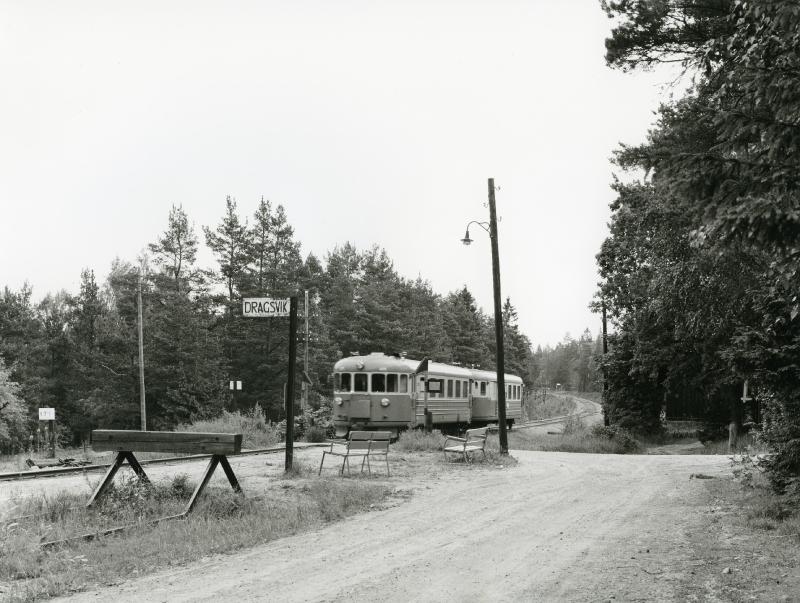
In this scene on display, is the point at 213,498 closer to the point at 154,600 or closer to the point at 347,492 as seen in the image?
the point at 347,492

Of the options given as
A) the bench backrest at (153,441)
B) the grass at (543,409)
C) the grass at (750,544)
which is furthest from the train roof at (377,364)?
the grass at (543,409)

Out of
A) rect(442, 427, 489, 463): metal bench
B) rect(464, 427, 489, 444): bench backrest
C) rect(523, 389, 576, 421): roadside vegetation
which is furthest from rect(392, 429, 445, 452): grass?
rect(523, 389, 576, 421): roadside vegetation

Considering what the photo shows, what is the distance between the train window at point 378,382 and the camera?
2481 centimetres

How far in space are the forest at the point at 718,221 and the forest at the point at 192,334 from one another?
10896mm

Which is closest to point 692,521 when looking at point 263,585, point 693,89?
point 263,585

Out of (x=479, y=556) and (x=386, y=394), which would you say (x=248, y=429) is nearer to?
(x=386, y=394)

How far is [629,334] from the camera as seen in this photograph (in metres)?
30.1

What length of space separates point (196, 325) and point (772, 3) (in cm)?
4321

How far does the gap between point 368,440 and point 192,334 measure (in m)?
33.4

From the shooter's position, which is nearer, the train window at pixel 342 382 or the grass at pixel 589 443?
the grass at pixel 589 443

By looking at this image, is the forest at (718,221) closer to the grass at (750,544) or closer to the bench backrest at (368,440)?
the grass at (750,544)

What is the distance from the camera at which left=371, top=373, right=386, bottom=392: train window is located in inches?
977

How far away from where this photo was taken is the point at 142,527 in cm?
828

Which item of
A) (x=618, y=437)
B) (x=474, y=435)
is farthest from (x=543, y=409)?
(x=474, y=435)
